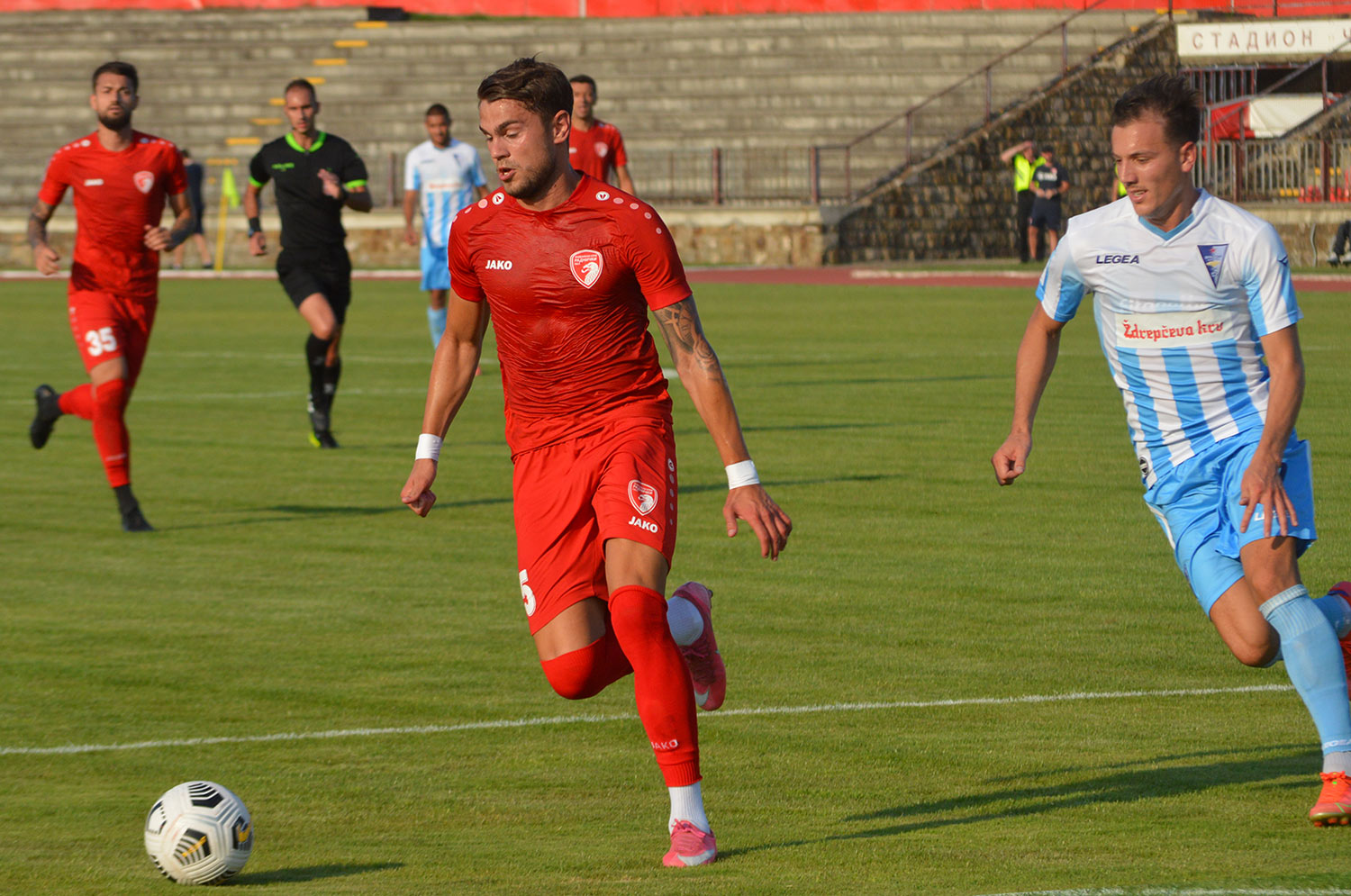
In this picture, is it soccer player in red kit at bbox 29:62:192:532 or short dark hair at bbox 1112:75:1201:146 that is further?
soccer player in red kit at bbox 29:62:192:532

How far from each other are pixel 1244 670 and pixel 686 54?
38060mm

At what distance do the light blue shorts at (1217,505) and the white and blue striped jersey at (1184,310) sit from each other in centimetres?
5

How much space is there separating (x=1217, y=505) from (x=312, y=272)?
32.5 ft

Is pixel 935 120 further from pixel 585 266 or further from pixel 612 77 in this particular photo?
pixel 585 266

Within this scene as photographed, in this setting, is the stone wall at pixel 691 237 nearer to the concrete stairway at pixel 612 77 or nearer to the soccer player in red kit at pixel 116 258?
the concrete stairway at pixel 612 77

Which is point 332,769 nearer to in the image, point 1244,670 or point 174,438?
point 1244,670

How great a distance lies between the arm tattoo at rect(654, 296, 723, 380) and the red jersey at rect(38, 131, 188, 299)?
6.48 meters

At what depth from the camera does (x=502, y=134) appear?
225 inches

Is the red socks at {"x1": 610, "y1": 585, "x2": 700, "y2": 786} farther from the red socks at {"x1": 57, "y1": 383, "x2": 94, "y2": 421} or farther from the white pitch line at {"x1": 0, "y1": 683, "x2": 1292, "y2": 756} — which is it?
the red socks at {"x1": 57, "y1": 383, "x2": 94, "y2": 421}

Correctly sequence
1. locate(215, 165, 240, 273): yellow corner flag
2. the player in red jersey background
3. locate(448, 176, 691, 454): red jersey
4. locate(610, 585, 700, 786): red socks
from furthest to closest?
locate(215, 165, 240, 273): yellow corner flag, the player in red jersey background, locate(448, 176, 691, 454): red jersey, locate(610, 585, 700, 786): red socks

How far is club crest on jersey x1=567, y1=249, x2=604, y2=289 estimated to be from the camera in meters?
5.80

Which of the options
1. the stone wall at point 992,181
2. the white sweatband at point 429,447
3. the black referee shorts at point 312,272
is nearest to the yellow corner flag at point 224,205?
the stone wall at point 992,181

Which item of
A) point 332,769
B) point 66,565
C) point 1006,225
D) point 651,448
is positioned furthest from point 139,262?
point 1006,225

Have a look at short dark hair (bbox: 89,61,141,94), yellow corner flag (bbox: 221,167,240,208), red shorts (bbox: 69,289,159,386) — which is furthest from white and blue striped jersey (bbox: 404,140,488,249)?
yellow corner flag (bbox: 221,167,240,208)
